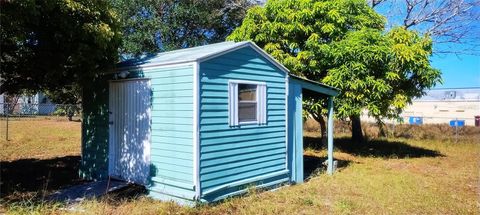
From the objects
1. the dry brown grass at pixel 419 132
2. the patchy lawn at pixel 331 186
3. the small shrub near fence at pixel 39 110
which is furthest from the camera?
the small shrub near fence at pixel 39 110

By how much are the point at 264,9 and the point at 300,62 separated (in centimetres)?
238

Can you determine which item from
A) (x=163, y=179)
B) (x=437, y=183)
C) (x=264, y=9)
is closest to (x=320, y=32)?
(x=264, y=9)

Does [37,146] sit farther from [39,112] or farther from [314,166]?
[39,112]

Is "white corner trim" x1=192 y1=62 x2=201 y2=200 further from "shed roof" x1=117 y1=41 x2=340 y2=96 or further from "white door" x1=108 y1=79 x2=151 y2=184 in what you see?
"white door" x1=108 y1=79 x2=151 y2=184

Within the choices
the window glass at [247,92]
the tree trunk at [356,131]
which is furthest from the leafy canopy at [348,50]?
the window glass at [247,92]

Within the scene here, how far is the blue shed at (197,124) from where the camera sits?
6.51 metres

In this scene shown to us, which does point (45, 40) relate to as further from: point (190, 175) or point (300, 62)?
point (300, 62)

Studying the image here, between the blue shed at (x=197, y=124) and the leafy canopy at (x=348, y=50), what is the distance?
A: 3.78 metres

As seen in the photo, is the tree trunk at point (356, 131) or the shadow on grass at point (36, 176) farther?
the tree trunk at point (356, 131)

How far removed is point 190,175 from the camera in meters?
6.44

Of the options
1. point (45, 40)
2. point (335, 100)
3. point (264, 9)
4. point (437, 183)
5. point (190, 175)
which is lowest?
point (437, 183)

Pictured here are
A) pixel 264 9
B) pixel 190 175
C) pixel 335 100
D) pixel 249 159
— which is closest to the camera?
pixel 190 175

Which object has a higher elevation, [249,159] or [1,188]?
[249,159]

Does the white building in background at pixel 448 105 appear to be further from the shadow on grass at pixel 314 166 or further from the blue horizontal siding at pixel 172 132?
the blue horizontal siding at pixel 172 132
